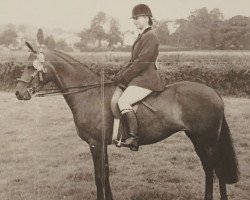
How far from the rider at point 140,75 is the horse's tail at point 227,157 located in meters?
1.09

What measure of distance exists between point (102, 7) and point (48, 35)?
0.97 m

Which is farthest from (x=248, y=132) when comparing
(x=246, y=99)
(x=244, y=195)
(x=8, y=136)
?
(x=8, y=136)

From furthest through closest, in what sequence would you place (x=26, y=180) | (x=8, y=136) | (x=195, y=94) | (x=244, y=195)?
(x=8, y=136)
(x=26, y=180)
(x=244, y=195)
(x=195, y=94)

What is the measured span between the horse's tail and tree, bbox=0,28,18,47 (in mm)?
3580

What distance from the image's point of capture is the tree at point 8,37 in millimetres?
6039

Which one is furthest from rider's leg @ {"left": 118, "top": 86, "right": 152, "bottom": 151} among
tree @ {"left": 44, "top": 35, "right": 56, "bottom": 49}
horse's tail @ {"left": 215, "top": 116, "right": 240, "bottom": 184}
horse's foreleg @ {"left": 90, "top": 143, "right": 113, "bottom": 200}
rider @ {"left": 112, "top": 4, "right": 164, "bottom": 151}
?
tree @ {"left": 44, "top": 35, "right": 56, "bottom": 49}

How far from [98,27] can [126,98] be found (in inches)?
67.4

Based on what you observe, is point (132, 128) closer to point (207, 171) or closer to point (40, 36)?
point (207, 171)

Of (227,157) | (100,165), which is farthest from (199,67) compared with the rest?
(100,165)

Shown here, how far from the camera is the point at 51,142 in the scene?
6.54 m

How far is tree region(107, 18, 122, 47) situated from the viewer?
223 inches

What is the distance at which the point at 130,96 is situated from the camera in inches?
182

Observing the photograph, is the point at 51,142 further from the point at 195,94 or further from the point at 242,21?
Result: the point at 242,21

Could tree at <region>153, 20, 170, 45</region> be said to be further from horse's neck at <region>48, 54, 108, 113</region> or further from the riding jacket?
horse's neck at <region>48, 54, 108, 113</region>
